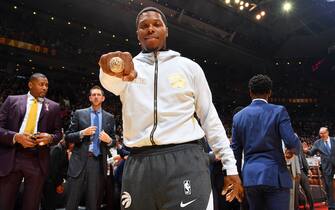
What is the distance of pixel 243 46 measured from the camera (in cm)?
2008

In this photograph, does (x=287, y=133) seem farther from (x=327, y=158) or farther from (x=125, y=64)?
(x=327, y=158)

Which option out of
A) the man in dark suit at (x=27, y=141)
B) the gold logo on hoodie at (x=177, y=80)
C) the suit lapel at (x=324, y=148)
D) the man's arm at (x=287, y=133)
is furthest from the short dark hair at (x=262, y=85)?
the suit lapel at (x=324, y=148)

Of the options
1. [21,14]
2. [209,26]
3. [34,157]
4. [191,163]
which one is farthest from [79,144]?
[209,26]

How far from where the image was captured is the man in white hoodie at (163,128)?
1726 mm

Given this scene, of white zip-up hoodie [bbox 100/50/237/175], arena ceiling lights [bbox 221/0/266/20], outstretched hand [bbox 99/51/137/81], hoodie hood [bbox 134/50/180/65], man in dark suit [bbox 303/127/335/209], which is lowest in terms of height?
man in dark suit [bbox 303/127/335/209]

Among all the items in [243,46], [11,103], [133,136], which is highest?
[243,46]

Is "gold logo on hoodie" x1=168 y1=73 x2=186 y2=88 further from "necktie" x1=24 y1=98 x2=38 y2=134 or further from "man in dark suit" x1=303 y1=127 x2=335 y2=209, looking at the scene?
"man in dark suit" x1=303 y1=127 x2=335 y2=209

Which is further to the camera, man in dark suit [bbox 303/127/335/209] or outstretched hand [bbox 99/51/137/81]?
man in dark suit [bbox 303/127/335/209]

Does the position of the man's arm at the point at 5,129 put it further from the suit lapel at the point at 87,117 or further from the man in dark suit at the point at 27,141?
the suit lapel at the point at 87,117

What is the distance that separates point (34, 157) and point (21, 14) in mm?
14304

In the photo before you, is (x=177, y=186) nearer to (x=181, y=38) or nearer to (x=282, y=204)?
(x=282, y=204)

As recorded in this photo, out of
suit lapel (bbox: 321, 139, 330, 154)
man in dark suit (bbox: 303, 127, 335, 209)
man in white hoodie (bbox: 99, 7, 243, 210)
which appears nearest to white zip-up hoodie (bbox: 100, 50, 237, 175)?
man in white hoodie (bbox: 99, 7, 243, 210)

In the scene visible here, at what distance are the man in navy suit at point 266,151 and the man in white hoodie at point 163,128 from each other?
3.87ft

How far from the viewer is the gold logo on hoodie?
189 centimetres
